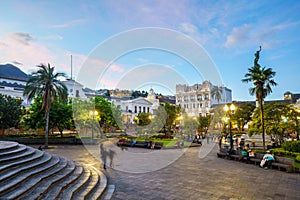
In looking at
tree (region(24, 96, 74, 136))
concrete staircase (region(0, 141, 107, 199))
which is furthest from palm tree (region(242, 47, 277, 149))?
tree (region(24, 96, 74, 136))

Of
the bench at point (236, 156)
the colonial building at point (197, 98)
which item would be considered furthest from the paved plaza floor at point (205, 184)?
the colonial building at point (197, 98)

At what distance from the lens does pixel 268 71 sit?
21.1 metres

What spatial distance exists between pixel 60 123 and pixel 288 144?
2681 centimetres

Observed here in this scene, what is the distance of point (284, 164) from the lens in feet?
39.1

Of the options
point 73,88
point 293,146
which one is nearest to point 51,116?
point 293,146

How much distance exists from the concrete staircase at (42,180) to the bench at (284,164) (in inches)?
378

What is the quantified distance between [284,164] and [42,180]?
1222cm

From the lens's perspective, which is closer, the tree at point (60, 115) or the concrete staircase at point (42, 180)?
the concrete staircase at point (42, 180)

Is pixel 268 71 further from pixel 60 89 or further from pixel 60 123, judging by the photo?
pixel 60 123

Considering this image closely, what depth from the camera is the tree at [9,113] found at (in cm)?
3098

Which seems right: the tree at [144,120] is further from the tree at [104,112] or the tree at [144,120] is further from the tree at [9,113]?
the tree at [9,113]

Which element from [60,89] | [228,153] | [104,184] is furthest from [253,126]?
[60,89]

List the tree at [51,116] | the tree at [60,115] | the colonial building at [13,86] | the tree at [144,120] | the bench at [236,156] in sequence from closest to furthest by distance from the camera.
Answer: the bench at [236,156], the tree at [51,116], the tree at [60,115], the tree at [144,120], the colonial building at [13,86]

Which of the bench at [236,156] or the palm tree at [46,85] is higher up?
the palm tree at [46,85]
